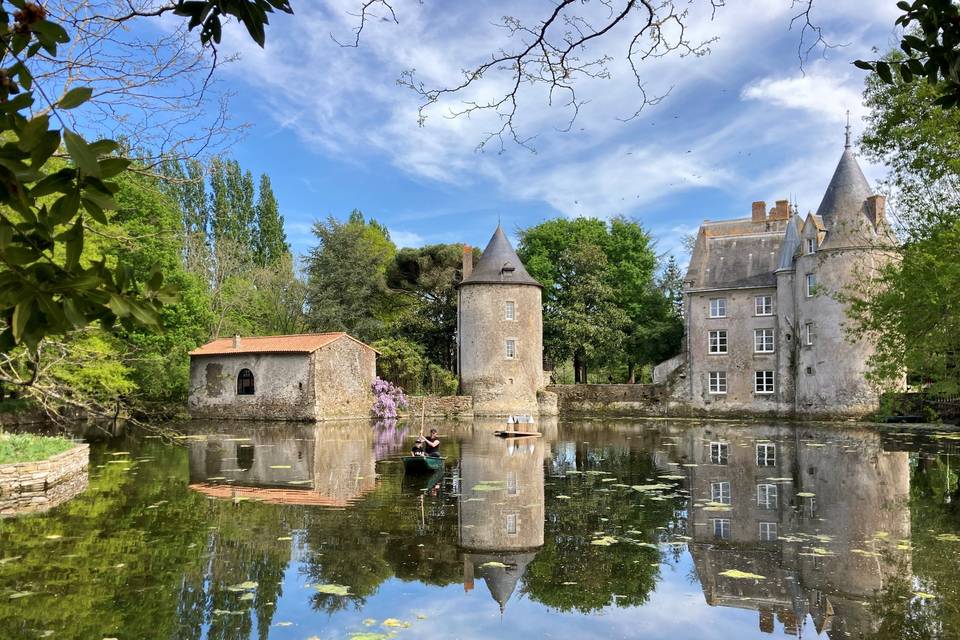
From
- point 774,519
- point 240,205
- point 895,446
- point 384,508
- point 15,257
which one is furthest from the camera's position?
point 240,205

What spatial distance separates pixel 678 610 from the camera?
24.9 feet

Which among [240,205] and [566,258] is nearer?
[566,258]

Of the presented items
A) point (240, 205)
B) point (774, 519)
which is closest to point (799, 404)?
point (774, 519)

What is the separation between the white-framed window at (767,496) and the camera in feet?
41.5

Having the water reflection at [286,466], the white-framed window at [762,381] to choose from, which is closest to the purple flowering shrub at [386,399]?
→ the water reflection at [286,466]

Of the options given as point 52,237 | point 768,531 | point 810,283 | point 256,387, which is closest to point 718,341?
point 810,283

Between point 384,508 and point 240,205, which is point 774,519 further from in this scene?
point 240,205

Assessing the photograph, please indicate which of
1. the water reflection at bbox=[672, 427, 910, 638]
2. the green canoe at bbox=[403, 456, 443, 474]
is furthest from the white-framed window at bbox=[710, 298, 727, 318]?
the green canoe at bbox=[403, 456, 443, 474]

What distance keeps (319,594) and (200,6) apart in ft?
22.4

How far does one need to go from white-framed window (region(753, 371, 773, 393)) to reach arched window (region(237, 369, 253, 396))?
25.9 meters

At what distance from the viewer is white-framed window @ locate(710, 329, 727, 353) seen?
3856 centimetres

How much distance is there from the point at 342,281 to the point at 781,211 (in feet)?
90.2

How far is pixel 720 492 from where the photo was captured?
14.1 metres

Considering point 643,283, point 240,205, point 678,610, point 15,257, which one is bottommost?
point 678,610
